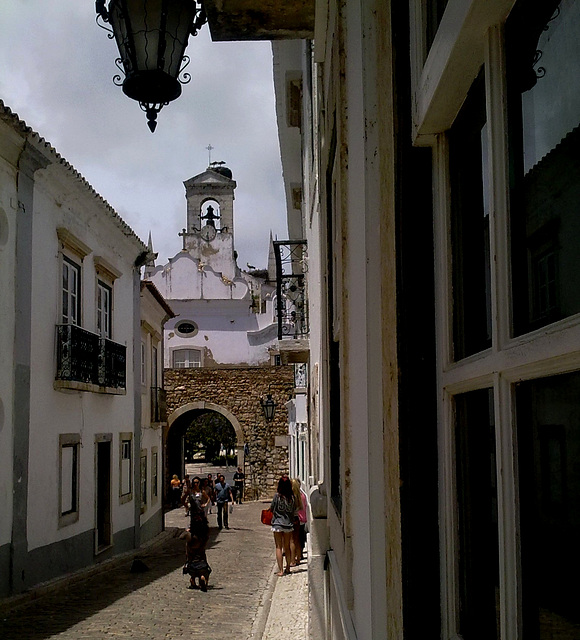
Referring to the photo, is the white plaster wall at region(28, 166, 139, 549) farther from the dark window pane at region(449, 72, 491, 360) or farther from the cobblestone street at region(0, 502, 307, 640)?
the dark window pane at region(449, 72, 491, 360)

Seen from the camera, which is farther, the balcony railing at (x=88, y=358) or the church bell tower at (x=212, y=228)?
the church bell tower at (x=212, y=228)

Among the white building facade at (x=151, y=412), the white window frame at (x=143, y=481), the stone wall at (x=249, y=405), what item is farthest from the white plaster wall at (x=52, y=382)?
the stone wall at (x=249, y=405)

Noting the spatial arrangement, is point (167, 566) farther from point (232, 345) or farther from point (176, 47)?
point (232, 345)

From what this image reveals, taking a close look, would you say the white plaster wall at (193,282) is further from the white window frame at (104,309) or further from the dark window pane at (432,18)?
the dark window pane at (432,18)

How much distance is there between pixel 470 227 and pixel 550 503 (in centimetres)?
52

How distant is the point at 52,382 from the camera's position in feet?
40.1

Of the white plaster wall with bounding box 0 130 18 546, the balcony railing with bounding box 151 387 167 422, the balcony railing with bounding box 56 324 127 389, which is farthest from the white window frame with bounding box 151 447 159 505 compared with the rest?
the white plaster wall with bounding box 0 130 18 546

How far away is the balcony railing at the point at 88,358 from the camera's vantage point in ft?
40.9

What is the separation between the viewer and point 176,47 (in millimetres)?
3566

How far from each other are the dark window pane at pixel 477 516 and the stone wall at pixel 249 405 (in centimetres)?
3002

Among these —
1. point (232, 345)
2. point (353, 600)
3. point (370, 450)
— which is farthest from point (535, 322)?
point (232, 345)

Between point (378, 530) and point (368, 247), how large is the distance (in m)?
0.59

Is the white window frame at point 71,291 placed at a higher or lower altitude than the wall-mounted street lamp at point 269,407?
higher

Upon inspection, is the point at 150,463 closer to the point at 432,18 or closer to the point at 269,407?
the point at 269,407
